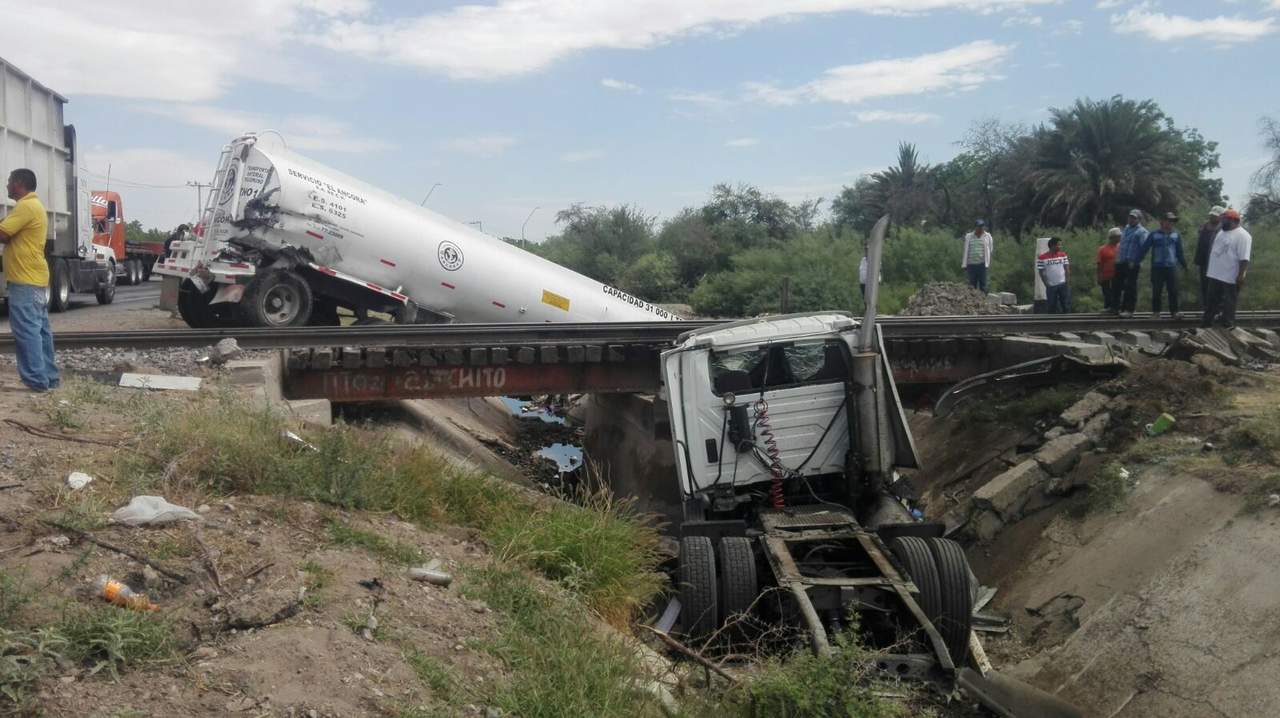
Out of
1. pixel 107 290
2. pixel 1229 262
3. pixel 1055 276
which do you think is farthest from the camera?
pixel 107 290

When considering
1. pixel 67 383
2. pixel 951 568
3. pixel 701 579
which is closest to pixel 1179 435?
pixel 951 568

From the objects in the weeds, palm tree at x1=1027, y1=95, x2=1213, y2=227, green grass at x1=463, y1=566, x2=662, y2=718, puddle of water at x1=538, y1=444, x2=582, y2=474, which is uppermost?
palm tree at x1=1027, y1=95, x2=1213, y2=227

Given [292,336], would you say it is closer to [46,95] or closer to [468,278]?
[468,278]

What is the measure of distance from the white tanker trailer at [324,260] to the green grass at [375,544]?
36.5 feet

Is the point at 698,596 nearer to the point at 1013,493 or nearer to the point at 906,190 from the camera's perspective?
the point at 1013,493

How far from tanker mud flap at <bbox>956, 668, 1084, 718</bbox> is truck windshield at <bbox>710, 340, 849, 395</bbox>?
9.89 feet

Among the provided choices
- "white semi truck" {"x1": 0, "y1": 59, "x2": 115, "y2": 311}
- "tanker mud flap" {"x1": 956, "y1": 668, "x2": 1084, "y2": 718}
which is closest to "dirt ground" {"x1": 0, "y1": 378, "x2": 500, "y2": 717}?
"tanker mud flap" {"x1": 956, "y1": 668, "x2": 1084, "y2": 718}

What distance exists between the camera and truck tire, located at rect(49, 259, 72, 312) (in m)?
21.8

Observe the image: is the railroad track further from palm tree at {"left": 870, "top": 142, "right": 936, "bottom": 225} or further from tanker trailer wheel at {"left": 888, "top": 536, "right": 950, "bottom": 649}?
palm tree at {"left": 870, "top": 142, "right": 936, "bottom": 225}

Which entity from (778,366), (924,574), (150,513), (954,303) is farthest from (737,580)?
(954,303)

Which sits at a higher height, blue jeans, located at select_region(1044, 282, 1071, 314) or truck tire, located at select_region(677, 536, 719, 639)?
blue jeans, located at select_region(1044, 282, 1071, 314)

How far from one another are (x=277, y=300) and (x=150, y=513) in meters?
11.7

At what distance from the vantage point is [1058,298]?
63.5 ft

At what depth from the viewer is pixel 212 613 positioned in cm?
470
